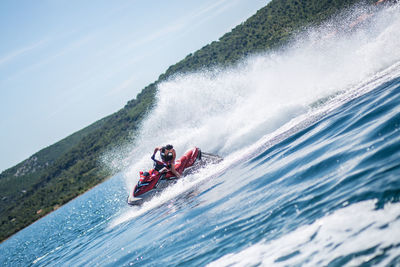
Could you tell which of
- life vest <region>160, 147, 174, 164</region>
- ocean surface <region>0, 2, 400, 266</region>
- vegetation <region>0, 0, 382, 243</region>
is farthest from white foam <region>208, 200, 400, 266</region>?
vegetation <region>0, 0, 382, 243</region>

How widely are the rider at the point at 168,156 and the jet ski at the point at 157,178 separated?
19 centimetres

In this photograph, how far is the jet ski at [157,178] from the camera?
12617 millimetres

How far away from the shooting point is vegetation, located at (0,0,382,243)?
5522 cm

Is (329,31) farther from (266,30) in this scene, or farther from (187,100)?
(187,100)

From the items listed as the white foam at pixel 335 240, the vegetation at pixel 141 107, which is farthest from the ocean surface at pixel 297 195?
the vegetation at pixel 141 107

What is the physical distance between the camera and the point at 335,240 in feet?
11.6

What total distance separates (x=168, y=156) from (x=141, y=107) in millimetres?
82962

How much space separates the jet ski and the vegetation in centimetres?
4247

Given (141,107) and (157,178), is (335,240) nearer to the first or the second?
(157,178)

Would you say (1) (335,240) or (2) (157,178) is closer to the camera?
(1) (335,240)

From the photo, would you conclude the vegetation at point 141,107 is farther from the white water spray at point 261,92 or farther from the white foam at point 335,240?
the white foam at point 335,240

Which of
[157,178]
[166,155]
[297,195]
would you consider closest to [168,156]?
[166,155]

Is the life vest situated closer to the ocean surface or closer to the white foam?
the ocean surface

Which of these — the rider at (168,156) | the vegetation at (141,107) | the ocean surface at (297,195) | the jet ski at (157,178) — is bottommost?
the ocean surface at (297,195)
